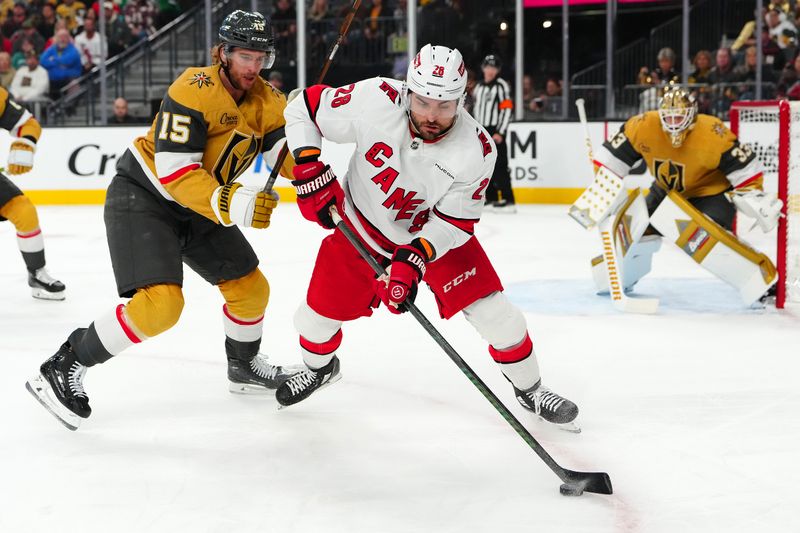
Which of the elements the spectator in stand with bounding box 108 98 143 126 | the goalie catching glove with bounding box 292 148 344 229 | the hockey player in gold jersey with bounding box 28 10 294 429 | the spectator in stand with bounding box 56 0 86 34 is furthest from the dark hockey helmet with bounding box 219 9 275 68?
the spectator in stand with bounding box 56 0 86 34

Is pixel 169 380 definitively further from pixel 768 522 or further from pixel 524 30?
pixel 524 30

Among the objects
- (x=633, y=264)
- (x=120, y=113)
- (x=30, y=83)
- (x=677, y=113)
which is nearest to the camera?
(x=677, y=113)

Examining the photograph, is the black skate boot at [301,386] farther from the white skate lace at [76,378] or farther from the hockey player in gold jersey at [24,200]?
the hockey player in gold jersey at [24,200]

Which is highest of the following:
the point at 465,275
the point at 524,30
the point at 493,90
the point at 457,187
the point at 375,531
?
the point at 524,30

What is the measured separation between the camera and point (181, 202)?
2.66 metres

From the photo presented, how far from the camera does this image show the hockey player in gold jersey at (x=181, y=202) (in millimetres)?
2611

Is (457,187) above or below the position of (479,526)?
above

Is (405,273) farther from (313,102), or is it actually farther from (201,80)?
(201,80)

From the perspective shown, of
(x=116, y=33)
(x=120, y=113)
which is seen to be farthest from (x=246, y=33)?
(x=116, y=33)

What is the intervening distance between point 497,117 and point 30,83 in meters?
4.54

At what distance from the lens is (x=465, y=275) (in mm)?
2660

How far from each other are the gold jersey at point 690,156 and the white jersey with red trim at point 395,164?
6.37ft

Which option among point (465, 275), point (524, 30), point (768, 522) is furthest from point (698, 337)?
point (524, 30)

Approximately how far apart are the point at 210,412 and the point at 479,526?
1.10 m
